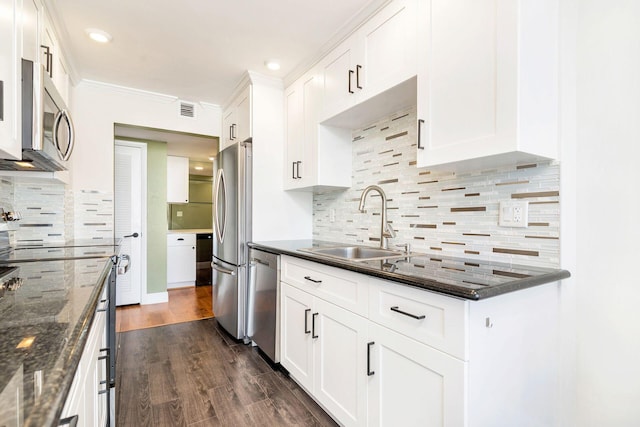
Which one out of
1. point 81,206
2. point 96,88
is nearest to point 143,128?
point 96,88

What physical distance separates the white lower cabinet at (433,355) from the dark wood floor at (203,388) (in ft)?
0.88

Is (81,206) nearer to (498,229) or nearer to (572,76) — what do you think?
(498,229)

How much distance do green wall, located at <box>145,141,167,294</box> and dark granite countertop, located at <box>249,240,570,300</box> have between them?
3.10 metres

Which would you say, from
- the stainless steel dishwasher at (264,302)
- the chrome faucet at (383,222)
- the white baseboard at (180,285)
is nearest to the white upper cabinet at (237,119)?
the stainless steel dishwasher at (264,302)

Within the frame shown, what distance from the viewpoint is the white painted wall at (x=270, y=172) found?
279cm

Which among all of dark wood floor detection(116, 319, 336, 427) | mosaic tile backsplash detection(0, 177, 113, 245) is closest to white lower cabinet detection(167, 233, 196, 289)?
mosaic tile backsplash detection(0, 177, 113, 245)

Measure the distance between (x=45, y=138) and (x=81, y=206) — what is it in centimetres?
Result: 182

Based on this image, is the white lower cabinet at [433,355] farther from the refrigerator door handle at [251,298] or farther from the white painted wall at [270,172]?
the white painted wall at [270,172]

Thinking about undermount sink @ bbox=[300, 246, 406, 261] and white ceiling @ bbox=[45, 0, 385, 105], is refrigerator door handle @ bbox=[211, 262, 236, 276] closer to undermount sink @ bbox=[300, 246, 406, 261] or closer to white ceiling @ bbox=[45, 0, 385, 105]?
undermount sink @ bbox=[300, 246, 406, 261]

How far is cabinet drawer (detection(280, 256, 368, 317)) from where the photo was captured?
57.5 inches

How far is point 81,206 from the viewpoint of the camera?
292cm

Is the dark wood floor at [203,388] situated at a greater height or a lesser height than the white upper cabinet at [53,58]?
lesser

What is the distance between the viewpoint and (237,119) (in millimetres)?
3107

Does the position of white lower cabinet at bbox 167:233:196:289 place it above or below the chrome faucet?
below
